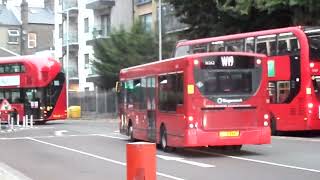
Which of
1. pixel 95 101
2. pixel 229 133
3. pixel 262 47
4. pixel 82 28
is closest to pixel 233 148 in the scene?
pixel 229 133

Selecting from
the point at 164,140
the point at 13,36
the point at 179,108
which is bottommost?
the point at 164,140

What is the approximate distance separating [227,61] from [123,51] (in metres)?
32.8

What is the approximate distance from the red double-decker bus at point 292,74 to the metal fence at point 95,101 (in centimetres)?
3118

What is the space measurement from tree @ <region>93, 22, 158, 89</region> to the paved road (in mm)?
24824

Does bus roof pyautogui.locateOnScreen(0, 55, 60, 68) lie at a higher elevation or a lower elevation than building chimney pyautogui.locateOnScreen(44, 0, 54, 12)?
lower

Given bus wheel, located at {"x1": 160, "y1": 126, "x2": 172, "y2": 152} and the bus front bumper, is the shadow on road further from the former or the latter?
the bus front bumper

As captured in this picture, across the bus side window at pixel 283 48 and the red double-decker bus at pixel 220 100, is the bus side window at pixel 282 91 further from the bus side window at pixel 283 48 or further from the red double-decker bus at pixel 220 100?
the red double-decker bus at pixel 220 100

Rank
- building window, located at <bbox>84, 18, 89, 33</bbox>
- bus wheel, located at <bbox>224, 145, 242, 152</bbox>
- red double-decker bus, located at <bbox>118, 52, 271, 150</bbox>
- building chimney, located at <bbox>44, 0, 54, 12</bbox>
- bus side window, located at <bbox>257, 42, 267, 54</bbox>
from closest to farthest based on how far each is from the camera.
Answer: red double-decker bus, located at <bbox>118, 52, 271, 150</bbox>, bus wheel, located at <bbox>224, 145, 242, 152</bbox>, bus side window, located at <bbox>257, 42, 267, 54</bbox>, building window, located at <bbox>84, 18, 89, 33</bbox>, building chimney, located at <bbox>44, 0, 54, 12</bbox>

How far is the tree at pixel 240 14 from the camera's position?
103 feet

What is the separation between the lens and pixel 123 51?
51562 mm

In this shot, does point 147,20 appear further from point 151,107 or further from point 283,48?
point 151,107

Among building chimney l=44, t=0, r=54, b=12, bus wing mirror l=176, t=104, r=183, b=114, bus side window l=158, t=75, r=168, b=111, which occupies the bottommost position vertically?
bus wing mirror l=176, t=104, r=183, b=114

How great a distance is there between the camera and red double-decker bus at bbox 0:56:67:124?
4447cm

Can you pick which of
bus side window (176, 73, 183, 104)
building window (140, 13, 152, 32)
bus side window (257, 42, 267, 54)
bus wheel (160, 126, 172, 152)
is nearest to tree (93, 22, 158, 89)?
building window (140, 13, 152, 32)
